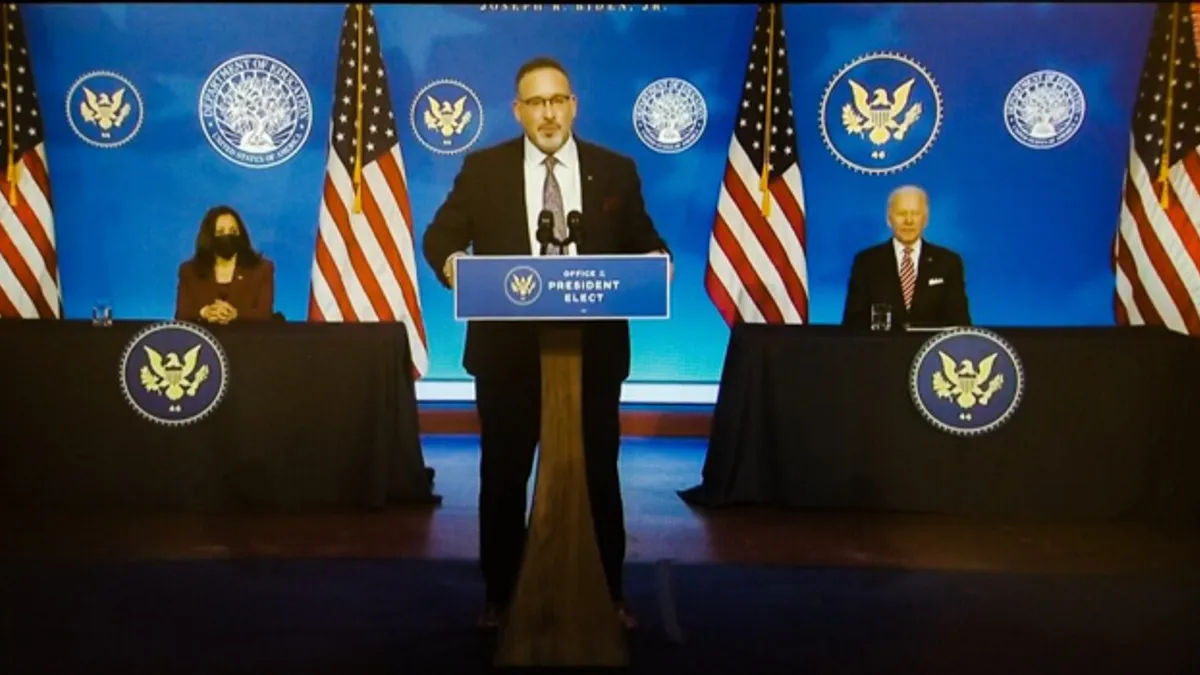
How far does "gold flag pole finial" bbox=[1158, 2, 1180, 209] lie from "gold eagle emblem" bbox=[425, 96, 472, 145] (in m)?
3.63

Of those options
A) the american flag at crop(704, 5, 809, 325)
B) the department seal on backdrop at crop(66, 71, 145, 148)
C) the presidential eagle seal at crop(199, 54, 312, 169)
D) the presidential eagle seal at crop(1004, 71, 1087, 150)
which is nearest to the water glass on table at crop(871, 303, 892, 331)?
the american flag at crop(704, 5, 809, 325)

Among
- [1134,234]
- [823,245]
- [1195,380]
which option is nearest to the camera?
[1195,380]

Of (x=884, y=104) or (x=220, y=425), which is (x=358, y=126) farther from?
(x=884, y=104)

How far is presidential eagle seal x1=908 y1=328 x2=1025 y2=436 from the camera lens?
386 centimetres

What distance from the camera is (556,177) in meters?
2.64

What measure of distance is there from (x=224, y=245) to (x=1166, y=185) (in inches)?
182

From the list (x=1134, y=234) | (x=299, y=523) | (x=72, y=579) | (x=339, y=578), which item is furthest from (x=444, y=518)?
(x=1134, y=234)

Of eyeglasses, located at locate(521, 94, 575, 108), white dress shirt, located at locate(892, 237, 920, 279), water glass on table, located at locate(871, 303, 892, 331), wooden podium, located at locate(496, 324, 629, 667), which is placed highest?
eyeglasses, located at locate(521, 94, 575, 108)

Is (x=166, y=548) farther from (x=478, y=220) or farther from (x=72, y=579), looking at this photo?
(x=478, y=220)

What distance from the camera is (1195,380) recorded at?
3850 mm

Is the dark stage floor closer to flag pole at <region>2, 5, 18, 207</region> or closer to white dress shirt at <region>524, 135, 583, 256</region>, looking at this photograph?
white dress shirt at <region>524, 135, 583, 256</region>

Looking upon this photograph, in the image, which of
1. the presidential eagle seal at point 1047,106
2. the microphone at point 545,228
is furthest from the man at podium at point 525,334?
the presidential eagle seal at point 1047,106

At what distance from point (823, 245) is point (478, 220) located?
137 inches

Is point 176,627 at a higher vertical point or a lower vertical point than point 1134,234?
lower
